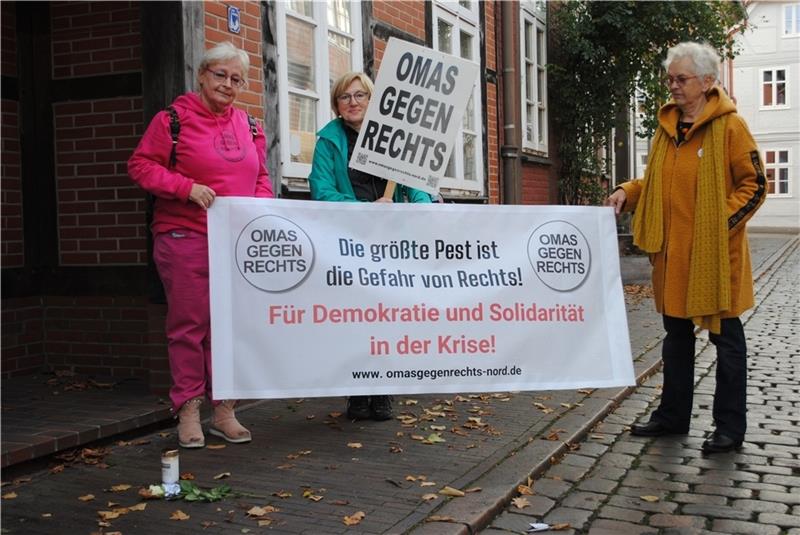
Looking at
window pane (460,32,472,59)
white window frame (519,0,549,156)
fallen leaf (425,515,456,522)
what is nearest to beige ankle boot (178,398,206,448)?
fallen leaf (425,515,456,522)

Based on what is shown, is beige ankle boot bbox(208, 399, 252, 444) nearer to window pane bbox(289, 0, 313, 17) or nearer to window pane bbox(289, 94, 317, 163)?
window pane bbox(289, 94, 317, 163)

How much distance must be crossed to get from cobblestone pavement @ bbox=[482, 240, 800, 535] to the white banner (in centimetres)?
46

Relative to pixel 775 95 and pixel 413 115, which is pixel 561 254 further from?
pixel 775 95

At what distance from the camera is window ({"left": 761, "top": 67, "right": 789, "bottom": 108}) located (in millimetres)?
37125

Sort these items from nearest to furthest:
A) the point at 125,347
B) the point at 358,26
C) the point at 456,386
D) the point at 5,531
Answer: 1. the point at 5,531
2. the point at 456,386
3. the point at 125,347
4. the point at 358,26

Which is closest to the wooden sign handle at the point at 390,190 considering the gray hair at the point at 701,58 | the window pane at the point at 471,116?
the gray hair at the point at 701,58

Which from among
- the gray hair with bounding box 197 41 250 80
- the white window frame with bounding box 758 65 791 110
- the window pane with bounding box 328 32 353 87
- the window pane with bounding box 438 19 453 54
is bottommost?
the gray hair with bounding box 197 41 250 80

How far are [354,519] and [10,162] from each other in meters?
3.72

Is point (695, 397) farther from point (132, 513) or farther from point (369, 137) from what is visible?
point (132, 513)

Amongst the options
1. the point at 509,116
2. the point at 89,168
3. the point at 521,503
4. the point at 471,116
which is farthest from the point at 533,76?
the point at 521,503

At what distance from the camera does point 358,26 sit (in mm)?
7703

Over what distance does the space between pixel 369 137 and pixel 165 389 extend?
6.69 feet

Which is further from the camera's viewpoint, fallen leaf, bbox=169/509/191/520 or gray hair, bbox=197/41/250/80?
gray hair, bbox=197/41/250/80

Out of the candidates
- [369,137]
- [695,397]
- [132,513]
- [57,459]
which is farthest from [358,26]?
[132,513]
